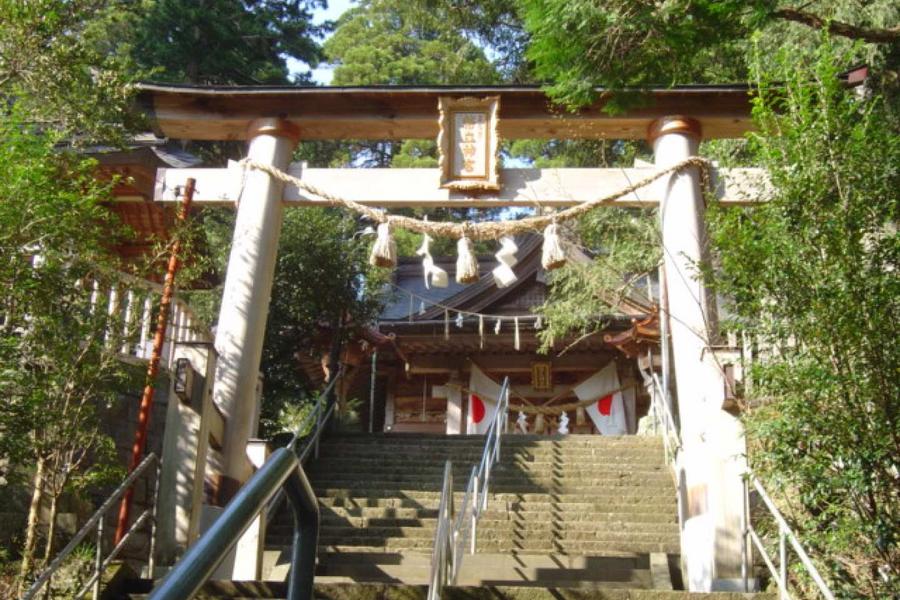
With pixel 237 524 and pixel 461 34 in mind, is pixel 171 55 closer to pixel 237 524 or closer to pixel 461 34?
pixel 461 34

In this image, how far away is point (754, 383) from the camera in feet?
19.6

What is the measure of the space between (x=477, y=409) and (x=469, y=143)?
404 inches

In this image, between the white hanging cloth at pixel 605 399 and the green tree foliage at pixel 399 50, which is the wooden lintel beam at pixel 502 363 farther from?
the green tree foliage at pixel 399 50

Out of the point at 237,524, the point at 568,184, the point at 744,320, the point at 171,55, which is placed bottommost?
the point at 237,524

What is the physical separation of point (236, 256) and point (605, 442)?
5.75 meters

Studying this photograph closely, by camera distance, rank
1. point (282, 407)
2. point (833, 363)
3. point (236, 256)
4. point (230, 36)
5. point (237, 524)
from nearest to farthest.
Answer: point (237, 524) < point (833, 363) < point (236, 256) < point (282, 407) < point (230, 36)

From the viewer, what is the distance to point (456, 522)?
786cm

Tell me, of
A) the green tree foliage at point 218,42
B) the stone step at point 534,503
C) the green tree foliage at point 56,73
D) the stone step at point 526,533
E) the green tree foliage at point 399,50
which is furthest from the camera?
the green tree foliage at point 218,42

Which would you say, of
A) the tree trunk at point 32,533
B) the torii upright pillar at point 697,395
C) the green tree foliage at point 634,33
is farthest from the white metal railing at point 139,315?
the torii upright pillar at point 697,395

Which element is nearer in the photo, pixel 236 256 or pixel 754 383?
pixel 754 383

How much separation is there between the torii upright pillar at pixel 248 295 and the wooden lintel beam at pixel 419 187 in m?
0.27

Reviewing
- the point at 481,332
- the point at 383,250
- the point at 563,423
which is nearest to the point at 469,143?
the point at 383,250

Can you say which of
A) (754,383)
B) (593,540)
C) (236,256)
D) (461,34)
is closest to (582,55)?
(754,383)

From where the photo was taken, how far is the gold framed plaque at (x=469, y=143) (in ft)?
29.2
